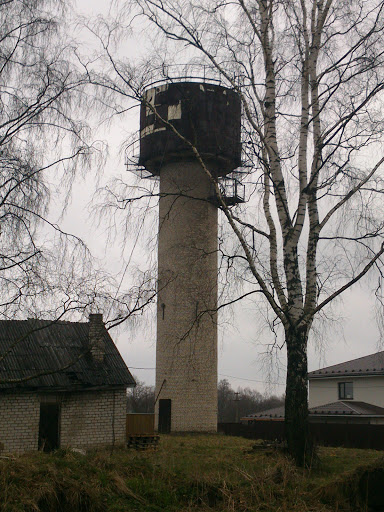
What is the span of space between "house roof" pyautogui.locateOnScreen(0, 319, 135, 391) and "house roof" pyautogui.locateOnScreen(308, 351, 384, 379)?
18281 mm

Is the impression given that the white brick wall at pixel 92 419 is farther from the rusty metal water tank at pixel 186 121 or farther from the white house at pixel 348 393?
the white house at pixel 348 393

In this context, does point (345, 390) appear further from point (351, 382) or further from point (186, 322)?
point (186, 322)

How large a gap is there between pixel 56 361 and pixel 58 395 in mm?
1213

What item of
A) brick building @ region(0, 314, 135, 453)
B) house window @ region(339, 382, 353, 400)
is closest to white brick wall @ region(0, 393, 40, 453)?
brick building @ region(0, 314, 135, 453)

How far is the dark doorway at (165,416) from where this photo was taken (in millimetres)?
26219

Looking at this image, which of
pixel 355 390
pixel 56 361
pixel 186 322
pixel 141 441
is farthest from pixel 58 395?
pixel 355 390

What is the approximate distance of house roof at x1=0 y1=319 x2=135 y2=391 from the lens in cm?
1923

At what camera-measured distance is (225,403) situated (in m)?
93.2

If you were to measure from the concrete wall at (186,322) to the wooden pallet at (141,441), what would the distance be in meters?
4.95

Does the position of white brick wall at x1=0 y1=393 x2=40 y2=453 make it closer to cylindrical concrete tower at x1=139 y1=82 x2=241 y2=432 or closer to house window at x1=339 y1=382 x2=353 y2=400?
cylindrical concrete tower at x1=139 y1=82 x2=241 y2=432

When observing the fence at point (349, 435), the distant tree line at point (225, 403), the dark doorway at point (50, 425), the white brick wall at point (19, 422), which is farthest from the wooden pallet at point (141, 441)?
the distant tree line at point (225, 403)

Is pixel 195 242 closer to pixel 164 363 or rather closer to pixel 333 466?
pixel 164 363

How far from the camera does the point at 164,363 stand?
2689 centimetres

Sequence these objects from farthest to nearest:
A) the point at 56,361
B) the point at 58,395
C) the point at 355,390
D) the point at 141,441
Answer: the point at 355,390
the point at 141,441
the point at 56,361
the point at 58,395
